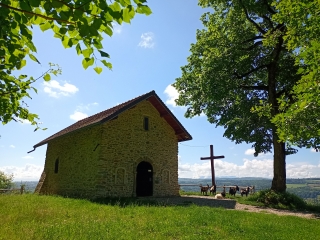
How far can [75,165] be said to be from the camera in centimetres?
1695

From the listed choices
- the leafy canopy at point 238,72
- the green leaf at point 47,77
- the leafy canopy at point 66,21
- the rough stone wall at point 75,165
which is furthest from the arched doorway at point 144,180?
the leafy canopy at point 66,21

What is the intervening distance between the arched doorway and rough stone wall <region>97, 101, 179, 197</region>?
0.95 feet

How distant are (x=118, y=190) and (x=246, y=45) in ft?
40.9

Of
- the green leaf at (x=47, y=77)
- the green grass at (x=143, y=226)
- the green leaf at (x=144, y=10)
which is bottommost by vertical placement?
the green grass at (x=143, y=226)

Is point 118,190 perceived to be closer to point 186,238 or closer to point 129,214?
point 129,214

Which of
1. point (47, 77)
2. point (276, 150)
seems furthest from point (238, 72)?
point (47, 77)

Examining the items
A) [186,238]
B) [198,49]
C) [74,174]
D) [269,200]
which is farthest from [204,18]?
[186,238]

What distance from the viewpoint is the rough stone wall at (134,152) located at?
48.7ft

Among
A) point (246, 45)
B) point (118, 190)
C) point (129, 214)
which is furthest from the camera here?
point (246, 45)

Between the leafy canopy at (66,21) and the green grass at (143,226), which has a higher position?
the leafy canopy at (66,21)

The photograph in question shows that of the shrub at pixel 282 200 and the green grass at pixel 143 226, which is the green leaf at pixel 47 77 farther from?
the shrub at pixel 282 200

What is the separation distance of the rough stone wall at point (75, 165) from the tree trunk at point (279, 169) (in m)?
10.8

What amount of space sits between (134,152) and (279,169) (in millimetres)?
9138

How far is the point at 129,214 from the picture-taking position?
29.5 feet
